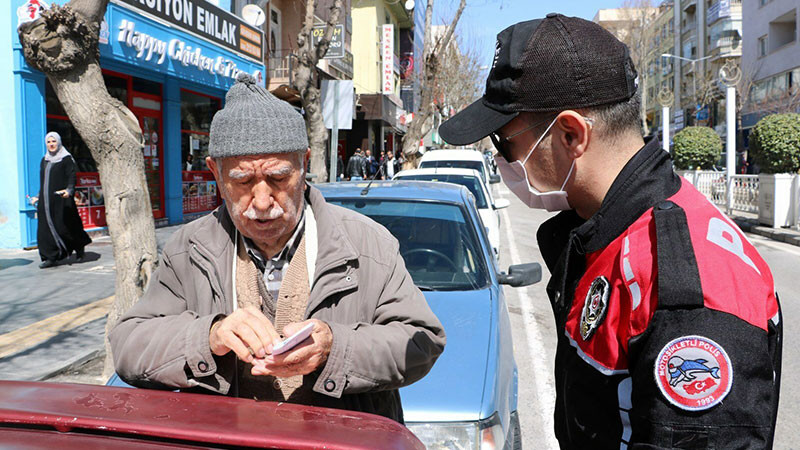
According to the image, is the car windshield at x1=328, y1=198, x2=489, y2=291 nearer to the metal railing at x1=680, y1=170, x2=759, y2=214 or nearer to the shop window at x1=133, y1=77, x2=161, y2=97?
the shop window at x1=133, y1=77, x2=161, y2=97

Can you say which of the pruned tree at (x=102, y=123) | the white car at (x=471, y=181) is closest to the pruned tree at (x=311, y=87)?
the white car at (x=471, y=181)

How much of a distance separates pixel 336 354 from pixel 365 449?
52 cm

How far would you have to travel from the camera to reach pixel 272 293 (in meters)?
2.07

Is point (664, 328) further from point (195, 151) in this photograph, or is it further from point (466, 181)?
point (195, 151)

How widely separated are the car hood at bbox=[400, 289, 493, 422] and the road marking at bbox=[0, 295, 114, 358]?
392cm

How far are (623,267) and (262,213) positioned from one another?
3.76ft

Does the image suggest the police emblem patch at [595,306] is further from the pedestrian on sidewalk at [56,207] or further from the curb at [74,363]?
the pedestrian on sidewalk at [56,207]

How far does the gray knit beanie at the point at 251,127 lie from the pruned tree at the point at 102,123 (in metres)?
3.11

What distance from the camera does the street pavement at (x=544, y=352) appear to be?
4.29 metres

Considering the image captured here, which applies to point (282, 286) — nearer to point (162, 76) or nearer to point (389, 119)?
point (162, 76)

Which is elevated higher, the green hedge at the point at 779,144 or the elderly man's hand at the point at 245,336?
the green hedge at the point at 779,144

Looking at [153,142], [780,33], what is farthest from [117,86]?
[780,33]

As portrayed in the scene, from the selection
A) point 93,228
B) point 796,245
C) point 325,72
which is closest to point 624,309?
point 93,228

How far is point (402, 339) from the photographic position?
1896 mm
